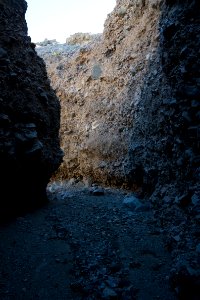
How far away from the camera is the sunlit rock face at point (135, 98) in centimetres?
548

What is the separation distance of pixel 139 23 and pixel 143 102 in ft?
Result: 12.5

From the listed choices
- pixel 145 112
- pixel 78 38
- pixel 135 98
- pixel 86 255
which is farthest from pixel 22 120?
pixel 78 38

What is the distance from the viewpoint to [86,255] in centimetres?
534

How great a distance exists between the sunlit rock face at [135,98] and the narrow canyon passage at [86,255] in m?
→ 1.32

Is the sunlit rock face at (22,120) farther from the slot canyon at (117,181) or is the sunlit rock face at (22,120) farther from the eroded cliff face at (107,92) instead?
the eroded cliff face at (107,92)

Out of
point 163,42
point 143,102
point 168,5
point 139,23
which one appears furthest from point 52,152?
point 139,23

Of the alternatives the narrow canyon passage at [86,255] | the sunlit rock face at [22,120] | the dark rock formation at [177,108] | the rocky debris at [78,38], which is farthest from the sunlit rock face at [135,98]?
the rocky debris at [78,38]

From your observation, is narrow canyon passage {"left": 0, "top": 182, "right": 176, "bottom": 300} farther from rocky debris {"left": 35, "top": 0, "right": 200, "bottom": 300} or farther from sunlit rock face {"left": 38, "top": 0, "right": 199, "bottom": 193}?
sunlit rock face {"left": 38, "top": 0, "right": 199, "bottom": 193}

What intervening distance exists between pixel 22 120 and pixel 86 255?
3.15 meters

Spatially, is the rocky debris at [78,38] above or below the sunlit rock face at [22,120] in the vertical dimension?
above

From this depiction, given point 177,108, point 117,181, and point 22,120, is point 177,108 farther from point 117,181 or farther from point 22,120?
point 117,181

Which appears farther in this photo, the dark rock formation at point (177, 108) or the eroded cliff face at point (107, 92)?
the eroded cliff face at point (107, 92)

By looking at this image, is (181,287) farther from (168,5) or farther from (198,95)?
(168,5)

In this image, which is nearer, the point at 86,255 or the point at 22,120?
the point at 86,255
